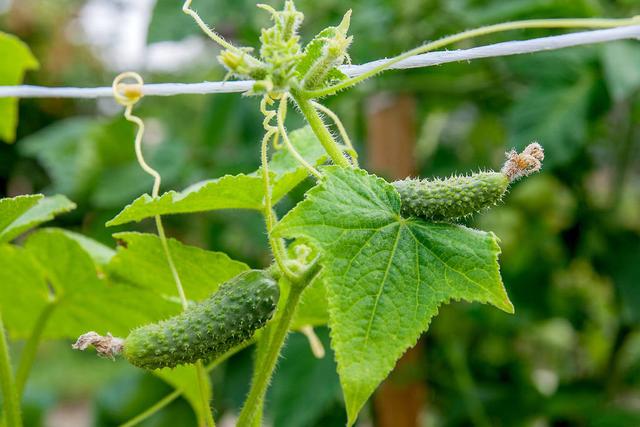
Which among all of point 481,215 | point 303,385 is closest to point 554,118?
point 481,215

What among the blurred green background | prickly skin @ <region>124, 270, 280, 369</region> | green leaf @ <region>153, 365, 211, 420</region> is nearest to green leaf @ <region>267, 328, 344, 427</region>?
the blurred green background

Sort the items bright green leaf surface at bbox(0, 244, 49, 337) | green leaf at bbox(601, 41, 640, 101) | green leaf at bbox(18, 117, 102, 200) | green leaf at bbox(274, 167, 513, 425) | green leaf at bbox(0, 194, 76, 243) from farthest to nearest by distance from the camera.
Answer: green leaf at bbox(18, 117, 102, 200)
green leaf at bbox(601, 41, 640, 101)
bright green leaf surface at bbox(0, 244, 49, 337)
green leaf at bbox(0, 194, 76, 243)
green leaf at bbox(274, 167, 513, 425)

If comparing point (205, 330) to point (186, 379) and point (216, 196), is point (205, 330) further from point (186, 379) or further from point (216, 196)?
point (186, 379)

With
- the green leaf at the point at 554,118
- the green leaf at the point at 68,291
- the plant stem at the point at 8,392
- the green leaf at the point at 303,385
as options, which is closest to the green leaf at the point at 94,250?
the green leaf at the point at 68,291

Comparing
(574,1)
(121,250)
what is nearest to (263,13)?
(574,1)

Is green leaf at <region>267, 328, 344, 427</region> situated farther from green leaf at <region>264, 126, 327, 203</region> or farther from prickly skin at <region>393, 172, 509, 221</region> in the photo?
prickly skin at <region>393, 172, 509, 221</region>

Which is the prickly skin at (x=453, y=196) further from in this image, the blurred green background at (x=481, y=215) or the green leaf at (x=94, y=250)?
the blurred green background at (x=481, y=215)

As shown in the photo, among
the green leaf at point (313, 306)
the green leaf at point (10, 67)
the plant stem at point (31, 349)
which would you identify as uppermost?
the green leaf at point (10, 67)
